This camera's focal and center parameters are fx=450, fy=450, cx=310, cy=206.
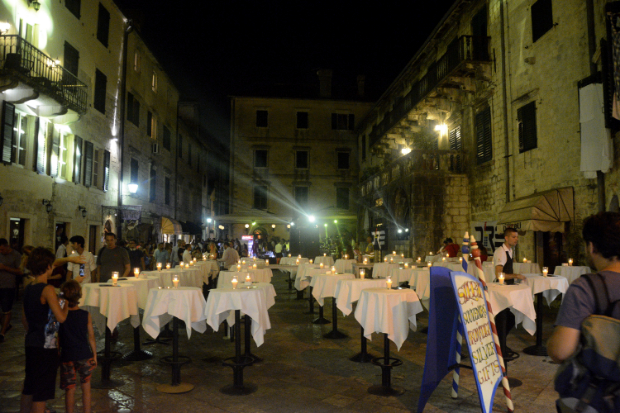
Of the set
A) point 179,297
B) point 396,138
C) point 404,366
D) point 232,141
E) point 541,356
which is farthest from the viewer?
point 232,141

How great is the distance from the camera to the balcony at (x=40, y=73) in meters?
12.2

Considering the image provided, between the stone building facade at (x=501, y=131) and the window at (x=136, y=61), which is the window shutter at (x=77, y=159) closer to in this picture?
the window at (x=136, y=61)

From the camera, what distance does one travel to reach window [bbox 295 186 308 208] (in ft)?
128

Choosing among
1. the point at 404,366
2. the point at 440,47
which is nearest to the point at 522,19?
the point at 440,47

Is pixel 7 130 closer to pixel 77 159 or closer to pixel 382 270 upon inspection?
pixel 77 159

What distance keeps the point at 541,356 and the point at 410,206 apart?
1186 cm

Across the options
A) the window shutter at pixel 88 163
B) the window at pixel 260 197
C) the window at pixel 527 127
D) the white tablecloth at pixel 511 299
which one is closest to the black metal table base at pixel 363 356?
the white tablecloth at pixel 511 299

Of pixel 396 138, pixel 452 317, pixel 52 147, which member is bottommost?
pixel 452 317

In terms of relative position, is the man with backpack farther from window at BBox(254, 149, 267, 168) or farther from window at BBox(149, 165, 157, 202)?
window at BBox(254, 149, 267, 168)

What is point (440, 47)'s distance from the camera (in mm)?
20953

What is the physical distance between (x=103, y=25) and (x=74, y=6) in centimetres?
270

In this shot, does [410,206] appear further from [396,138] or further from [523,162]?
[396,138]

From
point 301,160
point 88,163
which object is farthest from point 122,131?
point 301,160

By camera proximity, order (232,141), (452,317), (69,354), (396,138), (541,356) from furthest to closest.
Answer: (232,141), (396,138), (541,356), (452,317), (69,354)
